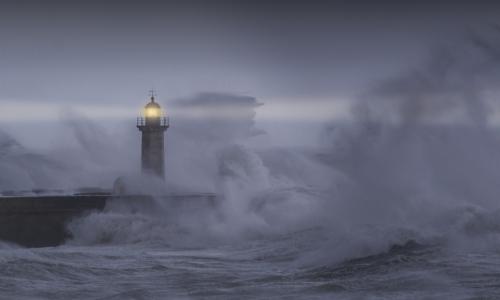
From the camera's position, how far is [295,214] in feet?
62.1

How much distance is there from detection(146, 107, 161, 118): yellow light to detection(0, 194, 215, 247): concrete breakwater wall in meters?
3.49

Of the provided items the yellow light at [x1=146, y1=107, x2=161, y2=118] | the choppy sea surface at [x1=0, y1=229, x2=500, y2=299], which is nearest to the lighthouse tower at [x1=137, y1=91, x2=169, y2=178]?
the yellow light at [x1=146, y1=107, x2=161, y2=118]

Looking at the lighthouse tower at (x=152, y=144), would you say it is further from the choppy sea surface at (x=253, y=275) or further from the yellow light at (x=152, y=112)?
the choppy sea surface at (x=253, y=275)

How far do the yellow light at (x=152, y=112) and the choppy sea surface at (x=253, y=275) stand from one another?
863 centimetres

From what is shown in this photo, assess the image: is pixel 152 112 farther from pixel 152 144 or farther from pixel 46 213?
pixel 46 213

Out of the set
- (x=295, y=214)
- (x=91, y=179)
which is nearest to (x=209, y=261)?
(x=295, y=214)

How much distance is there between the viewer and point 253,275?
10.8 m

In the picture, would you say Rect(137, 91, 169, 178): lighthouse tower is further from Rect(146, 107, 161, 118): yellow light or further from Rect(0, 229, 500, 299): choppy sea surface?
Rect(0, 229, 500, 299): choppy sea surface

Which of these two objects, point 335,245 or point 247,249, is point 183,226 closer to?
point 247,249

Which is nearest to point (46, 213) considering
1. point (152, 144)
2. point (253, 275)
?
point (152, 144)

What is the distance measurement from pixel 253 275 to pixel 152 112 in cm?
1164

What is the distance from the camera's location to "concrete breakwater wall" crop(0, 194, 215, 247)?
17609 mm

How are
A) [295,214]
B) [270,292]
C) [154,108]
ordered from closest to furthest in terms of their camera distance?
1. [270,292]
2. [295,214]
3. [154,108]

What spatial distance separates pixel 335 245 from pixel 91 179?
1698 cm
